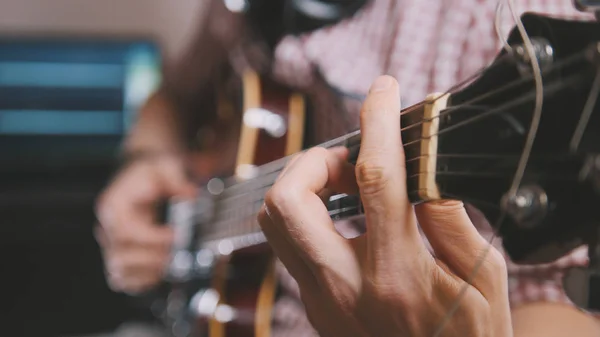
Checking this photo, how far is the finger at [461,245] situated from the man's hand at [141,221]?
2.18 ft

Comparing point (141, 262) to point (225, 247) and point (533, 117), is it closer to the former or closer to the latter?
point (225, 247)

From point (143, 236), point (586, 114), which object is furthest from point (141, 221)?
point (586, 114)

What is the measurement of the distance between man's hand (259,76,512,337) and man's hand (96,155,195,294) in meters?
0.60

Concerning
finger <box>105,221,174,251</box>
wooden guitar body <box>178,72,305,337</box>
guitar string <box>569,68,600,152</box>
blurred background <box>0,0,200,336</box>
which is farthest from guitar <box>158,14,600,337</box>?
blurred background <box>0,0,200,336</box>

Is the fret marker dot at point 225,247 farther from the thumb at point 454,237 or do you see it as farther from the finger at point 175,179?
the thumb at point 454,237

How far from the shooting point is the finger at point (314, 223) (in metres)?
0.39

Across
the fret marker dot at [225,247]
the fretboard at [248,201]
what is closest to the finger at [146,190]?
the fretboard at [248,201]

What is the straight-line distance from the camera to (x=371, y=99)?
0.37 metres

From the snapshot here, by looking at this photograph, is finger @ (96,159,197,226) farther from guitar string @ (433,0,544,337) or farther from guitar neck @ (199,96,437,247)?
guitar string @ (433,0,544,337)

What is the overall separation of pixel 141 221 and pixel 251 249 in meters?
0.33

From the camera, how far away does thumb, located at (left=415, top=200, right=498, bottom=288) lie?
1.12 ft

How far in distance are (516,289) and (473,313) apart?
0.30ft

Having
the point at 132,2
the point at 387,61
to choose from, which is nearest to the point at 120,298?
the point at 132,2

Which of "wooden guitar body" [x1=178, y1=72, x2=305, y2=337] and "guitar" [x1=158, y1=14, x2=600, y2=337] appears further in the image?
"wooden guitar body" [x1=178, y1=72, x2=305, y2=337]
